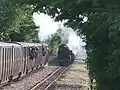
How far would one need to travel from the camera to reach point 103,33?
8.47 meters

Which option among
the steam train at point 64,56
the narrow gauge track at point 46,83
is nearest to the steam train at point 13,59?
the narrow gauge track at point 46,83

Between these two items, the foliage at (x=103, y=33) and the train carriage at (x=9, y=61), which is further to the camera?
the train carriage at (x=9, y=61)

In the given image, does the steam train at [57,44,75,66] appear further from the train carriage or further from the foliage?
the foliage

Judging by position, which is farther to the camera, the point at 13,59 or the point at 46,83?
the point at 46,83

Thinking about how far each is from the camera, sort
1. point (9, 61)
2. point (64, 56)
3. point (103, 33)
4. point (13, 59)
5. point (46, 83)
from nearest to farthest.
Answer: point (103, 33) → point (9, 61) → point (13, 59) → point (46, 83) → point (64, 56)

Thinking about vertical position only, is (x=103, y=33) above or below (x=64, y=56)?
below

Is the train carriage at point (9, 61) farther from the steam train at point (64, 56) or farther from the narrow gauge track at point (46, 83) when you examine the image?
the steam train at point (64, 56)

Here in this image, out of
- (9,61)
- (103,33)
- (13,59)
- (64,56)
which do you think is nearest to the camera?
(103,33)

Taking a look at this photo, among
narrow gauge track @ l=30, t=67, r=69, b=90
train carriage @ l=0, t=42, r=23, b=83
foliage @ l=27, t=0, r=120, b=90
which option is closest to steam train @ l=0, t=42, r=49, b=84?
train carriage @ l=0, t=42, r=23, b=83

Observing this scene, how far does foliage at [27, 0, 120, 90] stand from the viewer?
314 inches

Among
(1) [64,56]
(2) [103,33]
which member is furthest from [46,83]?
(1) [64,56]

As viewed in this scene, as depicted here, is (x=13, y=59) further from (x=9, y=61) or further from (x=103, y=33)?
(x=103, y=33)

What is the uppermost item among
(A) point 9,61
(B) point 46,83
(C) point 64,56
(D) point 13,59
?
(C) point 64,56

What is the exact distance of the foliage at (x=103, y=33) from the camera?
26.2 ft
